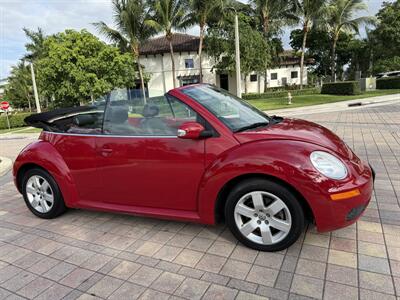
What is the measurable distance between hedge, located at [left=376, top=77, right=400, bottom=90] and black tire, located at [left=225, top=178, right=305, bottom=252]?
31.5m

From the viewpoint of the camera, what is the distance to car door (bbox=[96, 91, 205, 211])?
10.1 feet

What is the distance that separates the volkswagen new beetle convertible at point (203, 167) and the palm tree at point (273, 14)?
30147 mm

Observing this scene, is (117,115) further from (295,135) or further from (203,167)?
(295,135)

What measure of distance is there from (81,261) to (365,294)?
8.08 feet

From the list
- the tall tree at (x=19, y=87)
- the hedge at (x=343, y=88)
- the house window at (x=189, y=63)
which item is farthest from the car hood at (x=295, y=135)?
the tall tree at (x=19, y=87)

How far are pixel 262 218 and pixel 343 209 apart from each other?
2.24 feet

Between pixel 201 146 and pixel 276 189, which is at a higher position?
pixel 201 146

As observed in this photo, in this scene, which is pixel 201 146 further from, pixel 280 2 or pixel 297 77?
pixel 297 77

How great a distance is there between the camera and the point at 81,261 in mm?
3062

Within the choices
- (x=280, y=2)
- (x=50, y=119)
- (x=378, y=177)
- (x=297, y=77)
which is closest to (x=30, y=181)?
(x=50, y=119)

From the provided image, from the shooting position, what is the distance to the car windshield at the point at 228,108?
10.3 feet

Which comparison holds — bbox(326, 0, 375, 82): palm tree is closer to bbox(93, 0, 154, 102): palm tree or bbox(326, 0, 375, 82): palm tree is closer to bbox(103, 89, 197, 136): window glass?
bbox(93, 0, 154, 102): palm tree

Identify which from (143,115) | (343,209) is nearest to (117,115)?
(143,115)

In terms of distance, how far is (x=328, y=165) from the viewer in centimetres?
271
